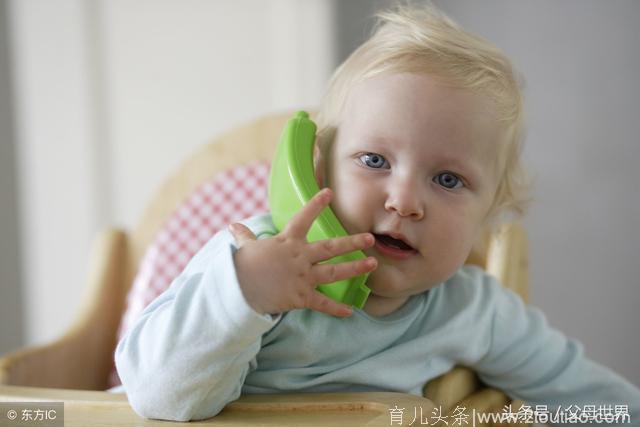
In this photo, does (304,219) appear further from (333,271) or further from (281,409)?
(281,409)

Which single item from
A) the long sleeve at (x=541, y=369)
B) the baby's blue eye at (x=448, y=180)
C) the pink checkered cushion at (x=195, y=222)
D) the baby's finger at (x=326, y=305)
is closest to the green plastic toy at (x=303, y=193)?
the baby's finger at (x=326, y=305)

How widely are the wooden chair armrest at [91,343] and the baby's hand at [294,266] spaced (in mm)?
596

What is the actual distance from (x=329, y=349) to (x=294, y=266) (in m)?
0.19

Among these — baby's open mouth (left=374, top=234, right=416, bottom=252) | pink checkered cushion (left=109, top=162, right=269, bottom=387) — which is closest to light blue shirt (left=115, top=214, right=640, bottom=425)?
baby's open mouth (left=374, top=234, right=416, bottom=252)

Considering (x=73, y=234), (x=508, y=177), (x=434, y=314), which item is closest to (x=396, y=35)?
(x=508, y=177)

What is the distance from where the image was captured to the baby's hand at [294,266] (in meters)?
0.71

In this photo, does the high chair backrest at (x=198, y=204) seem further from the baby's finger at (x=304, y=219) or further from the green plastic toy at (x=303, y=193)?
the baby's finger at (x=304, y=219)

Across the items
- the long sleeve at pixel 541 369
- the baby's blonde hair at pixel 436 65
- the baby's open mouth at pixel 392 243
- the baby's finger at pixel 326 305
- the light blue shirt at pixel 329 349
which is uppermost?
the baby's blonde hair at pixel 436 65

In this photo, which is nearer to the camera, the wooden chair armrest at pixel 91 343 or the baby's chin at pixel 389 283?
the baby's chin at pixel 389 283

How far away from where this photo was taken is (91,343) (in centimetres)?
135

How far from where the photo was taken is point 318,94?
1.94 metres

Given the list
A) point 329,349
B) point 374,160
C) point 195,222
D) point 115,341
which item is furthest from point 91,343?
point 374,160

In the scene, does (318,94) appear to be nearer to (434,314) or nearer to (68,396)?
(434,314)

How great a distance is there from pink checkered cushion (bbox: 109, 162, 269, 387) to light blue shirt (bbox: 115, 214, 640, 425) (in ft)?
1.39
